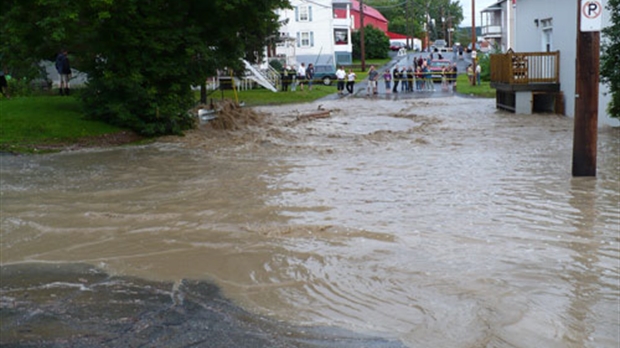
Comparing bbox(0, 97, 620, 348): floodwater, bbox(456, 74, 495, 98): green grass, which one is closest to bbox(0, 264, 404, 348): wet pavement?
bbox(0, 97, 620, 348): floodwater

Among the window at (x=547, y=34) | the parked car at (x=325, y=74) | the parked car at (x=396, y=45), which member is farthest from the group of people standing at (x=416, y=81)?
the parked car at (x=396, y=45)

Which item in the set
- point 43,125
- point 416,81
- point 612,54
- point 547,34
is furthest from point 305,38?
point 612,54

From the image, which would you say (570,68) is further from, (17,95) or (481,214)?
(17,95)

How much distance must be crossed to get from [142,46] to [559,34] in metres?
14.4

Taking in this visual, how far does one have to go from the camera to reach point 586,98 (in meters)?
12.0

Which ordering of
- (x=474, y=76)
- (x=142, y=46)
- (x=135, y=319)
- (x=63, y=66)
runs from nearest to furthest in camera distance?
(x=135, y=319) → (x=142, y=46) → (x=63, y=66) → (x=474, y=76)

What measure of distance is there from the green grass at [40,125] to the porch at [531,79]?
46.7 ft

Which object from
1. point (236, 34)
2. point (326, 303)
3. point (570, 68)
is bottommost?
point (326, 303)

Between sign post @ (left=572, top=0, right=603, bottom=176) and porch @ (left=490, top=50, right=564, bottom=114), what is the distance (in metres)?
14.5

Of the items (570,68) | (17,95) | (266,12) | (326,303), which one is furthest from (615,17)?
(17,95)

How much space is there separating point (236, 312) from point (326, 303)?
89 centimetres

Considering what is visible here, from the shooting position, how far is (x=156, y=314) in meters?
6.11

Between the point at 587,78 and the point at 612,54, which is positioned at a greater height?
the point at 612,54

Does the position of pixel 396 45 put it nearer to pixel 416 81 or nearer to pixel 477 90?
pixel 416 81
